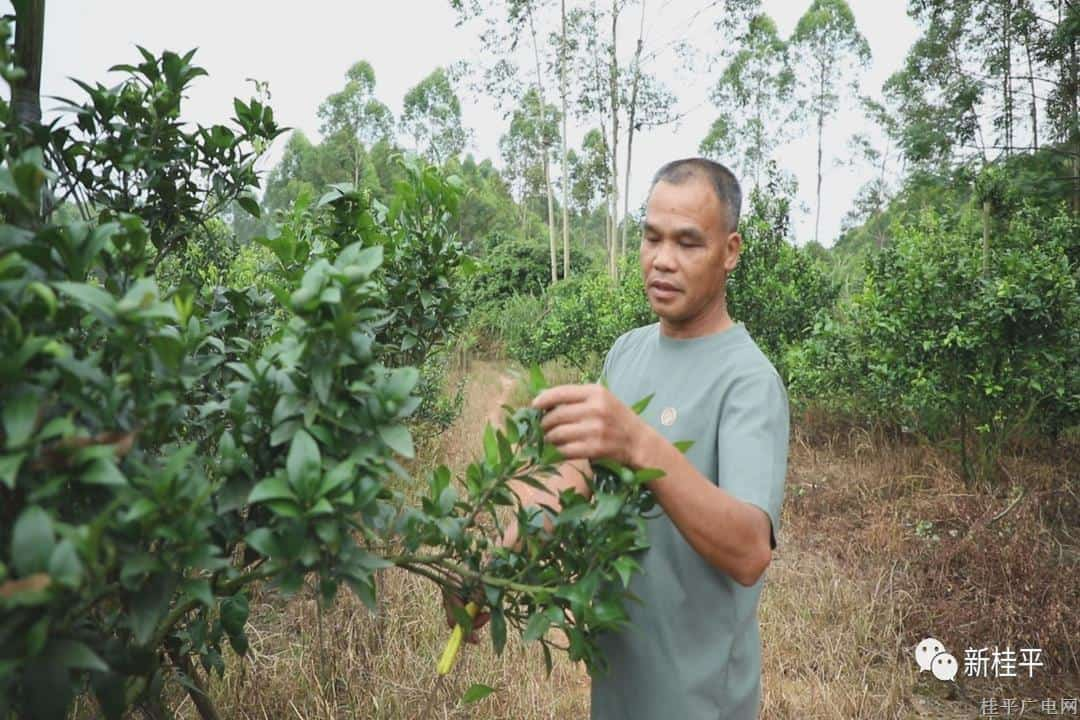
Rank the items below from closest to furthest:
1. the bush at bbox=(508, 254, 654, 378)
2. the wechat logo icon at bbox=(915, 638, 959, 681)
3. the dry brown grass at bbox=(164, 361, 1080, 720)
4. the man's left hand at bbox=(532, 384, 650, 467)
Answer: the man's left hand at bbox=(532, 384, 650, 467) → the dry brown grass at bbox=(164, 361, 1080, 720) → the wechat logo icon at bbox=(915, 638, 959, 681) → the bush at bbox=(508, 254, 654, 378)

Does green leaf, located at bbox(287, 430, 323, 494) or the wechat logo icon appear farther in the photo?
the wechat logo icon

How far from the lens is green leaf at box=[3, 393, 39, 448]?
22.6 inches

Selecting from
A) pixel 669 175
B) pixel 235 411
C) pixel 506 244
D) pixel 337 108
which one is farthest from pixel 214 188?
pixel 337 108

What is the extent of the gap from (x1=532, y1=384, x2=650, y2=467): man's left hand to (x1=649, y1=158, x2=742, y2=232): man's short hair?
0.57m

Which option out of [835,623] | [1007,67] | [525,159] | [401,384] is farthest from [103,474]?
[525,159]

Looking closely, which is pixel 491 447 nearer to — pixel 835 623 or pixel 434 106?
pixel 835 623

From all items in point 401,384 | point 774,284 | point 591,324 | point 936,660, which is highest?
point 774,284

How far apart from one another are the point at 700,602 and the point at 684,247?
570 mm

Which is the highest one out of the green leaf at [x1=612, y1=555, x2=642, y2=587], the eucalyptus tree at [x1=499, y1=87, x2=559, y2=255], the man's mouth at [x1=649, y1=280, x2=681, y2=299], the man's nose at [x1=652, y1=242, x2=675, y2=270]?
the eucalyptus tree at [x1=499, y1=87, x2=559, y2=255]

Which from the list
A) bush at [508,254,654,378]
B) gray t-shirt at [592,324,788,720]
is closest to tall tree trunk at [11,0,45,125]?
gray t-shirt at [592,324,788,720]

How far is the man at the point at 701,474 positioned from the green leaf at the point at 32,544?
591 millimetres

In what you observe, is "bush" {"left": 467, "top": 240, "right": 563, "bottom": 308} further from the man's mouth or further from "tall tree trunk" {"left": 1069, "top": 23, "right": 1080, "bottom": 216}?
the man's mouth

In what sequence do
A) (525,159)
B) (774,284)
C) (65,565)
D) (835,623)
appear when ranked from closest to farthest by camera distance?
(65,565), (835,623), (774,284), (525,159)

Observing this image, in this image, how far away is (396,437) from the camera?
0.76 meters
